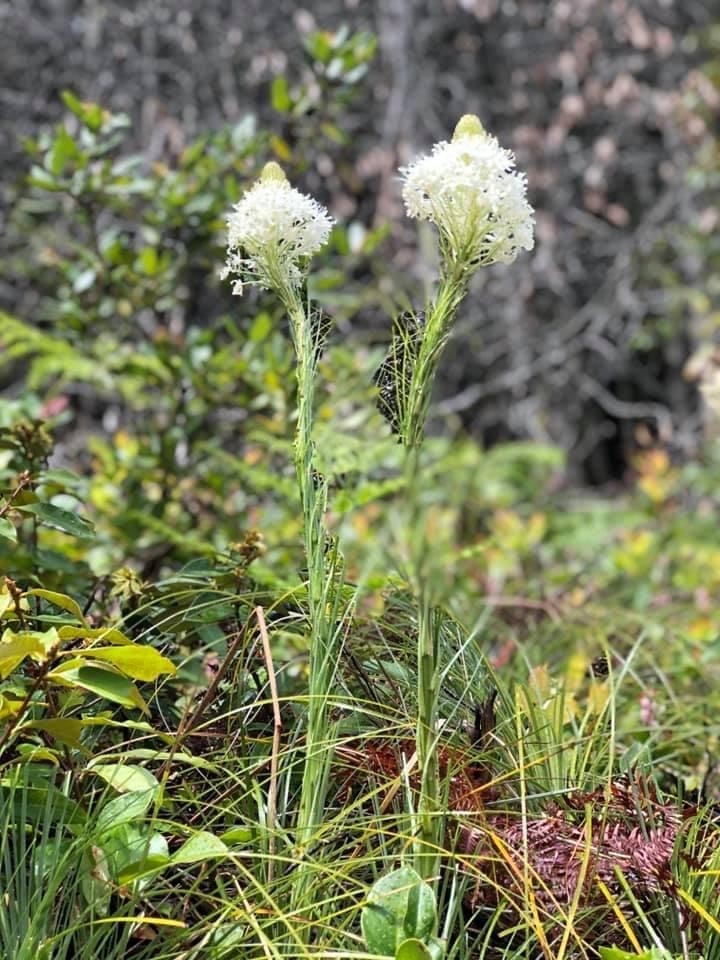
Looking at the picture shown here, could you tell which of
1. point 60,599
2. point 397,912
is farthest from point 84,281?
point 397,912

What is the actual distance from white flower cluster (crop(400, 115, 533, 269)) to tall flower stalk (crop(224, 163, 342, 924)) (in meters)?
0.15

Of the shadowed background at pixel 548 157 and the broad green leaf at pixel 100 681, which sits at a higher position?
the shadowed background at pixel 548 157

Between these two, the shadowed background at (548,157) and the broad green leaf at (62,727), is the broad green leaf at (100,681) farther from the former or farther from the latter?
the shadowed background at (548,157)

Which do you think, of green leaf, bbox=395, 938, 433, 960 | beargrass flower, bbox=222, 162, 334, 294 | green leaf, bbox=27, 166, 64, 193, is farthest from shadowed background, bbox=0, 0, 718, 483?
green leaf, bbox=395, 938, 433, 960

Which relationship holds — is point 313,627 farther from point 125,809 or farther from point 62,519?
point 62,519

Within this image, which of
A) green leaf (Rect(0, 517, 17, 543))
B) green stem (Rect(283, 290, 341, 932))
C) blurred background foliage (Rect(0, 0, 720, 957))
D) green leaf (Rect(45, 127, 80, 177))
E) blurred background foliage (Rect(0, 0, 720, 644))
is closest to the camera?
green stem (Rect(283, 290, 341, 932))

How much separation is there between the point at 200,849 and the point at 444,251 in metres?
0.65

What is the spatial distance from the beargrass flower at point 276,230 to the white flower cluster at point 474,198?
14cm

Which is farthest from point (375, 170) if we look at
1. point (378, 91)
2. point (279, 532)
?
point (279, 532)

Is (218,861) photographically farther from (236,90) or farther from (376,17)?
(376,17)

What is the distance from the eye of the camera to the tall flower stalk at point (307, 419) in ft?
3.41

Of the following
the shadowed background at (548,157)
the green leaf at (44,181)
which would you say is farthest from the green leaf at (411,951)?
the shadowed background at (548,157)

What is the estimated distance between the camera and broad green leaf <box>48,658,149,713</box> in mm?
999

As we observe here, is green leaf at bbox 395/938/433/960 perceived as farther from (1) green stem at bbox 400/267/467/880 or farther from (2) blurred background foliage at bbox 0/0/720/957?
(2) blurred background foliage at bbox 0/0/720/957
